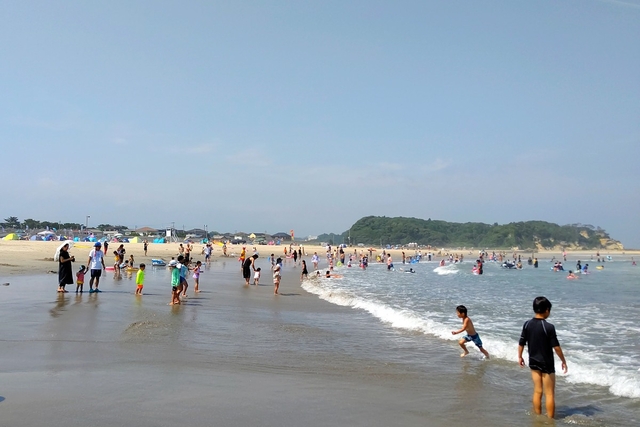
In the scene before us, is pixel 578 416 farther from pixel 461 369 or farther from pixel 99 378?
pixel 99 378

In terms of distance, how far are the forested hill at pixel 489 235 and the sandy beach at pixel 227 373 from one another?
149 meters

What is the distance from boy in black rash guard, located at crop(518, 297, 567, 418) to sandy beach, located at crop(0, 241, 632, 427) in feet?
0.99

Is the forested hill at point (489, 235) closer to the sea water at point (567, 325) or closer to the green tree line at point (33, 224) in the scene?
the green tree line at point (33, 224)

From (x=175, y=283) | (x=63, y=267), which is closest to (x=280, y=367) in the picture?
(x=175, y=283)

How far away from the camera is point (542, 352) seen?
5.77 m

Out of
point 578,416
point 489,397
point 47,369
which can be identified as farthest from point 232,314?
point 578,416

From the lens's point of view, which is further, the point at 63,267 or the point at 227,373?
the point at 63,267

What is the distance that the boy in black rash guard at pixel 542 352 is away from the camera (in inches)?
227

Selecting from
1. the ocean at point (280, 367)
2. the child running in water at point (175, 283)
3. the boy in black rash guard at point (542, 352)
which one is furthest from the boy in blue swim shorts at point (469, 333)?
the child running in water at point (175, 283)

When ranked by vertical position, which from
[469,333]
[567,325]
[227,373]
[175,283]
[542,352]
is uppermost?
[542,352]

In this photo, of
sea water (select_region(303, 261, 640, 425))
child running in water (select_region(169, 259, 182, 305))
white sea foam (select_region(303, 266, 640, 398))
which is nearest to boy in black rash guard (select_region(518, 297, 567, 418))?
sea water (select_region(303, 261, 640, 425))

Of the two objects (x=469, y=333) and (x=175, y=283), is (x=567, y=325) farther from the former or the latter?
(x=175, y=283)

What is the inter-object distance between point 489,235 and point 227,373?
171417 millimetres

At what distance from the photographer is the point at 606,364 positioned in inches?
360
